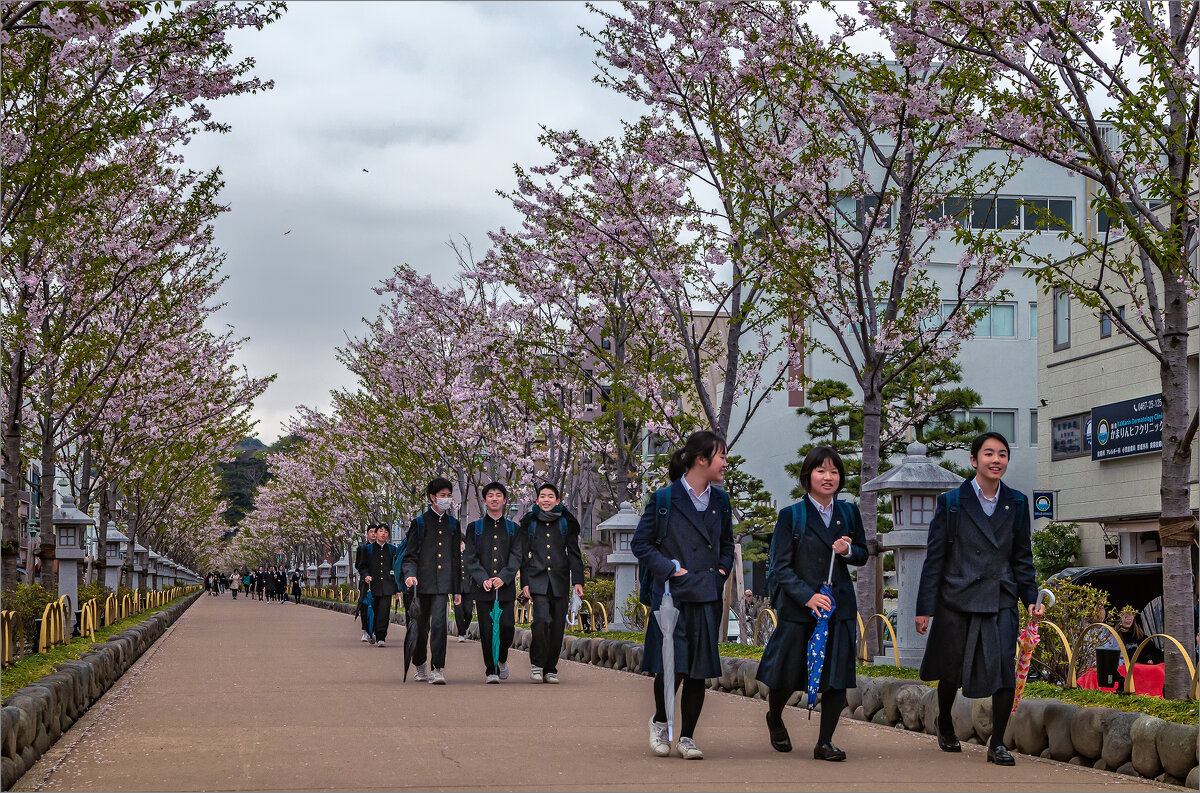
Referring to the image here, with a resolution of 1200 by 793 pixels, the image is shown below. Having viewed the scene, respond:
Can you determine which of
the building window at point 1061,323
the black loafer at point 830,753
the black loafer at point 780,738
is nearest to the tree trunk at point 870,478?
the black loafer at point 780,738

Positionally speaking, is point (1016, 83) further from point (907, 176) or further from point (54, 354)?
point (54, 354)

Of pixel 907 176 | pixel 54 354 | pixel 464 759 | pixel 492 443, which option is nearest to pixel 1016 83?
pixel 907 176

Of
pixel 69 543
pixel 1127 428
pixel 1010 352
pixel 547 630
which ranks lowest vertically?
pixel 547 630

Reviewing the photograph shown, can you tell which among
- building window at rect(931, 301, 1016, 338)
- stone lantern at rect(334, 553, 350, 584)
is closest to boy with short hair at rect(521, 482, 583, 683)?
building window at rect(931, 301, 1016, 338)

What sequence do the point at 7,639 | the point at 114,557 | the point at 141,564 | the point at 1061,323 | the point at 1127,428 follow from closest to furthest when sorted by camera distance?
the point at 7,639
the point at 1127,428
the point at 114,557
the point at 1061,323
the point at 141,564

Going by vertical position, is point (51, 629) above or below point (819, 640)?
below

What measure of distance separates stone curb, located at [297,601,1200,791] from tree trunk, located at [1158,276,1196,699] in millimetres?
1125

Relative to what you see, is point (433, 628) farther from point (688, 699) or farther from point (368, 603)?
point (368, 603)

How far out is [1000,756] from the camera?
25.8 ft

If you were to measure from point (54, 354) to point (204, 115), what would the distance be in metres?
6.80

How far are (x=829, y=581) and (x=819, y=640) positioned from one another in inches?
12.9

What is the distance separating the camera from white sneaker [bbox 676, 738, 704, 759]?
8023 millimetres

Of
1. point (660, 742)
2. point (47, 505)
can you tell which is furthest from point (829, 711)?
point (47, 505)

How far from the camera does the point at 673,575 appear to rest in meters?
8.07
